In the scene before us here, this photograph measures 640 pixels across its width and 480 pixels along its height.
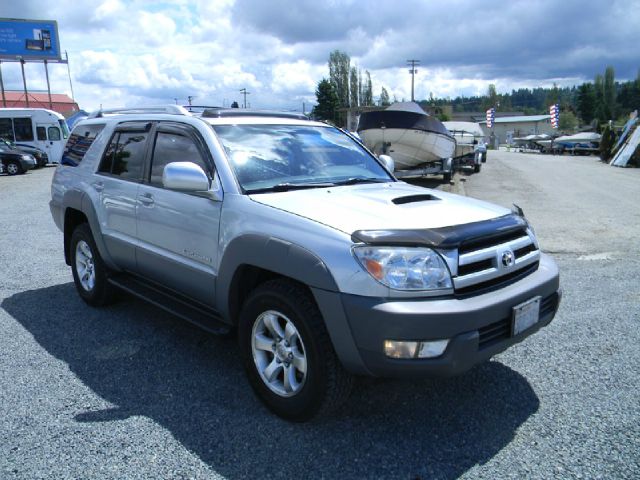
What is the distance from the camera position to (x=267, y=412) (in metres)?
3.29

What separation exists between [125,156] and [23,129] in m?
26.7

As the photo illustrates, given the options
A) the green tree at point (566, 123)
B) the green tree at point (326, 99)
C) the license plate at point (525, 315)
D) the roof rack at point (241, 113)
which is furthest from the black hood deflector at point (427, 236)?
the green tree at point (566, 123)

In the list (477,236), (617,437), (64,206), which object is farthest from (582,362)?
(64,206)

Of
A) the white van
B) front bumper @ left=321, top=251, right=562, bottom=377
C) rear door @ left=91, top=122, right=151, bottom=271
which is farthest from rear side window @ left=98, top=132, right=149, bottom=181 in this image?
the white van

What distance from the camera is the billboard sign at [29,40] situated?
43344mm

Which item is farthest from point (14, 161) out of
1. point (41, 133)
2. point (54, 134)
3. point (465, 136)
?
point (465, 136)

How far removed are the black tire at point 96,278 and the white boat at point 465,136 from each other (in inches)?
741

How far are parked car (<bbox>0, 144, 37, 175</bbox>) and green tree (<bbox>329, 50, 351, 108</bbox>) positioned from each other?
229ft

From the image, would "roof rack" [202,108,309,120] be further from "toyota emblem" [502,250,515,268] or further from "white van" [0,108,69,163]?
"white van" [0,108,69,163]

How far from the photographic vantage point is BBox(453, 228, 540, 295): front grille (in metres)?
2.84

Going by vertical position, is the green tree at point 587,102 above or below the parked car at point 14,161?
above

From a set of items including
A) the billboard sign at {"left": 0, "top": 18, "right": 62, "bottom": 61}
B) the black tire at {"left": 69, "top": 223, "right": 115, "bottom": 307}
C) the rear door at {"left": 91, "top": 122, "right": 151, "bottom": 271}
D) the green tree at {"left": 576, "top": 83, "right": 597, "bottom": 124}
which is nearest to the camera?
the rear door at {"left": 91, "top": 122, "right": 151, "bottom": 271}

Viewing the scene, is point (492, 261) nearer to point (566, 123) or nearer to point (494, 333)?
point (494, 333)

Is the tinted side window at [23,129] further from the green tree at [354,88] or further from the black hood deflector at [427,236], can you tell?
the green tree at [354,88]
